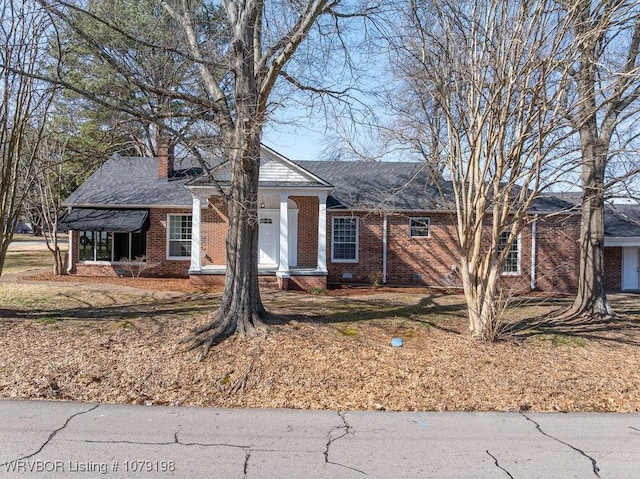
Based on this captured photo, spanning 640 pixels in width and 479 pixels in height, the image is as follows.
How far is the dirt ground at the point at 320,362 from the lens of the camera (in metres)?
6.07

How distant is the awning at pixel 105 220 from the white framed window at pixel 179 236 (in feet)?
2.87

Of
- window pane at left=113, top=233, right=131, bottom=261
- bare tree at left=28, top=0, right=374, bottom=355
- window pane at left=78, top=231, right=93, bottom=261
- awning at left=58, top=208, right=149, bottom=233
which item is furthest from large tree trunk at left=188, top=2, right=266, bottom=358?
window pane at left=78, top=231, right=93, bottom=261

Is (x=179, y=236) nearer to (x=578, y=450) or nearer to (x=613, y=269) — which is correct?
(x=578, y=450)

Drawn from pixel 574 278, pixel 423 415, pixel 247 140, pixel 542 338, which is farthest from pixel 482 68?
pixel 574 278

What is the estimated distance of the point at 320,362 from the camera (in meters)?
7.04

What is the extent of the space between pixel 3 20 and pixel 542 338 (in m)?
11.4

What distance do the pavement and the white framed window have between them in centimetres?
1175

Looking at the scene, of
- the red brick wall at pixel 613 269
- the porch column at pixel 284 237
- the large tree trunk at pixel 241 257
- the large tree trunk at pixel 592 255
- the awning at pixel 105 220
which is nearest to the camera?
the large tree trunk at pixel 241 257

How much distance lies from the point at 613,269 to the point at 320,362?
53.0ft

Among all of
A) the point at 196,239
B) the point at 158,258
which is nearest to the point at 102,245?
the point at 158,258

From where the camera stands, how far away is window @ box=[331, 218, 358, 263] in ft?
55.8

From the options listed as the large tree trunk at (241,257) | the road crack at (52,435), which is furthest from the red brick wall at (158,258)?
the road crack at (52,435)

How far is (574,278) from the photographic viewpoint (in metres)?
17.2

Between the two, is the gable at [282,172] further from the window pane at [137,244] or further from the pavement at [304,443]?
the pavement at [304,443]
